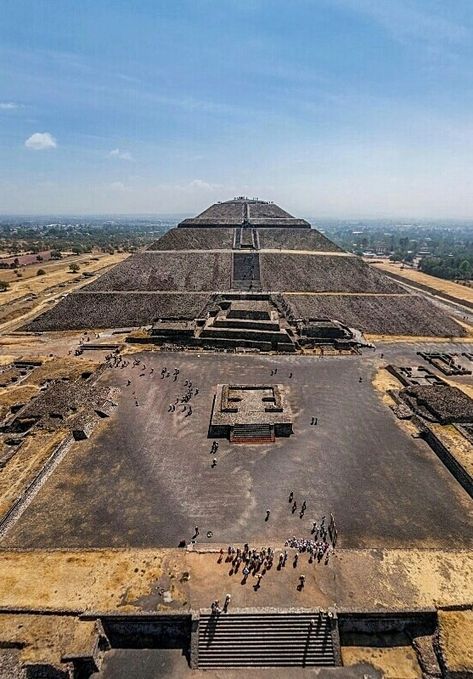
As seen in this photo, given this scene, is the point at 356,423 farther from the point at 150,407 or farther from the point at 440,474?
the point at 150,407

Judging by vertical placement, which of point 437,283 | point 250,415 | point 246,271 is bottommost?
point 250,415

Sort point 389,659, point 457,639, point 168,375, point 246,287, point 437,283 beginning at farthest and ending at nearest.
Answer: point 437,283
point 246,287
point 168,375
point 457,639
point 389,659

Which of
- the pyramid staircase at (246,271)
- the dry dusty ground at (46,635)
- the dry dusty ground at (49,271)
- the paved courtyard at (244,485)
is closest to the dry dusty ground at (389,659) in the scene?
the paved courtyard at (244,485)

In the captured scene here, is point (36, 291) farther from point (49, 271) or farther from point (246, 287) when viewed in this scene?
point (246, 287)

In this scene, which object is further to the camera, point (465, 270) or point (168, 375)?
point (465, 270)

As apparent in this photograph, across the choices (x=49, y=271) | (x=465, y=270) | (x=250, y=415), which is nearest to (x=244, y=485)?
(x=250, y=415)

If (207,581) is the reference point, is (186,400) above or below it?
above
